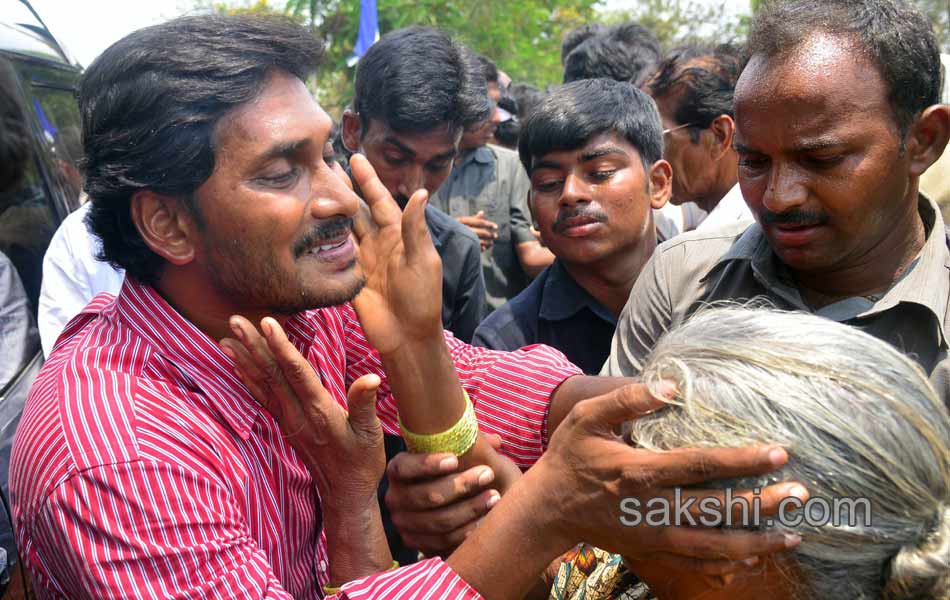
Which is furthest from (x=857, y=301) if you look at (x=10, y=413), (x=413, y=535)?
(x=10, y=413)

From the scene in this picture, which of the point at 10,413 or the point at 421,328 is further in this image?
the point at 10,413

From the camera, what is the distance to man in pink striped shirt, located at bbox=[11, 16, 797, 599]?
60.7 inches

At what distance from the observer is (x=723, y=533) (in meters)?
1.40

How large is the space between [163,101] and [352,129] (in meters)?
2.27

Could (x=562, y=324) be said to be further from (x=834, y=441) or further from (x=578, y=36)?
(x=578, y=36)

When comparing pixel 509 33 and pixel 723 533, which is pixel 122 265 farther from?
pixel 509 33

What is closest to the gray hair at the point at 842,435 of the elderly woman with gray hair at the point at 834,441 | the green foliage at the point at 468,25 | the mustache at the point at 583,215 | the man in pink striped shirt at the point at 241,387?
the elderly woman with gray hair at the point at 834,441

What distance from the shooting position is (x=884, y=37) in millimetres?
1986

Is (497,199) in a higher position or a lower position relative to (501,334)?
lower

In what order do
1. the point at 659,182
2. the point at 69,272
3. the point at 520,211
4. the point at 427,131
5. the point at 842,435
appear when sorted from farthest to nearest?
the point at 520,211
the point at 427,131
the point at 69,272
the point at 659,182
the point at 842,435

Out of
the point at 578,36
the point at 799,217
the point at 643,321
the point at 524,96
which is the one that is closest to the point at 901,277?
the point at 799,217

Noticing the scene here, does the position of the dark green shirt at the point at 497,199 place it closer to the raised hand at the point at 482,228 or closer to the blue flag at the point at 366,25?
the raised hand at the point at 482,228

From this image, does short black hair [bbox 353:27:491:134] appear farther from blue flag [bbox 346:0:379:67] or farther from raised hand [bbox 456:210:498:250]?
blue flag [bbox 346:0:379:67]

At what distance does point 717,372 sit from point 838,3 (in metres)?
1.09
